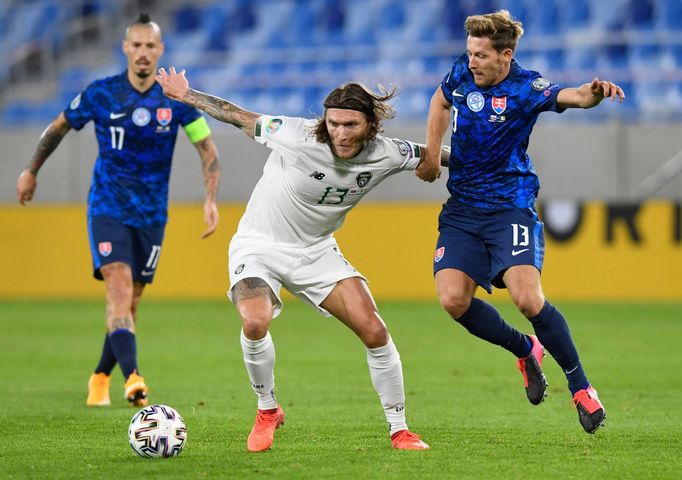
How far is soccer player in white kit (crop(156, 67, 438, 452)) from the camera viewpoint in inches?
264

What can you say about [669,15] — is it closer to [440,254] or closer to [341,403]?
[341,403]

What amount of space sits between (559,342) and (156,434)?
2.30 meters

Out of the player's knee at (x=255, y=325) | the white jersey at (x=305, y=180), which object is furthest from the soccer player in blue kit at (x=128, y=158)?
the player's knee at (x=255, y=325)

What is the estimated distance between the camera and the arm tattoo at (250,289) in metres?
6.69

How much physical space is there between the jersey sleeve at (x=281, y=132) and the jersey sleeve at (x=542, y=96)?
50.8 inches

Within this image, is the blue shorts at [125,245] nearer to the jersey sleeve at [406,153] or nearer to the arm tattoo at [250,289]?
the arm tattoo at [250,289]

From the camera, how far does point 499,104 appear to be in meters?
7.15

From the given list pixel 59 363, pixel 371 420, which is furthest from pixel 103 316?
pixel 371 420

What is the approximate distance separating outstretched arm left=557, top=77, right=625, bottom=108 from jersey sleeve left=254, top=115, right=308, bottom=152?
143 cm

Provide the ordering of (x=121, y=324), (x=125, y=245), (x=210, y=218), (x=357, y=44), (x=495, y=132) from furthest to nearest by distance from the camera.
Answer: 1. (x=357, y=44)
2. (x=125, y=245)
3. (x=121, y=324)
4. (x=210, y=218)
5. (x=495, y=132)

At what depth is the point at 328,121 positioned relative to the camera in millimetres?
6594

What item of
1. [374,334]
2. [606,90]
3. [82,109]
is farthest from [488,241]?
[82,109]

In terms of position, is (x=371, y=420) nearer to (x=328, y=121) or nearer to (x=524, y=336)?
(x=524, y=336)

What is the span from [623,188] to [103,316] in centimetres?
801
